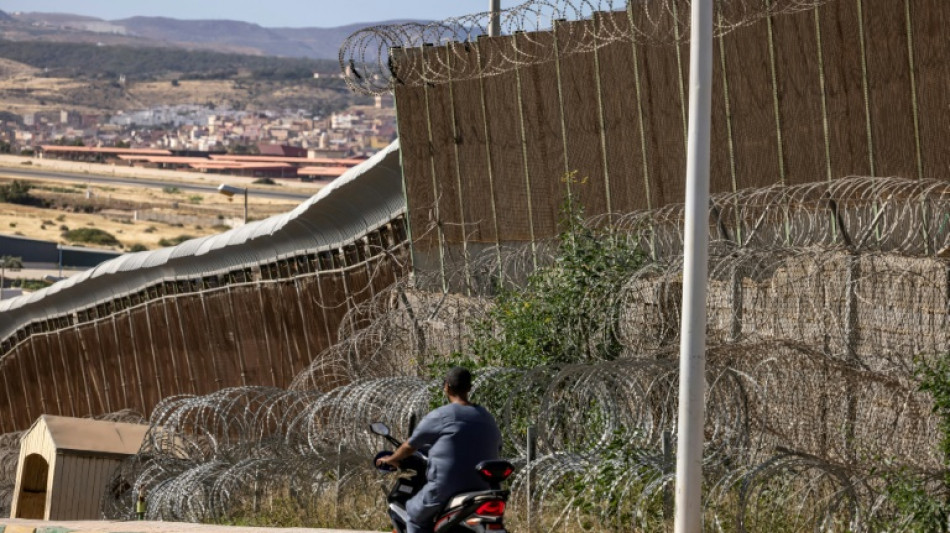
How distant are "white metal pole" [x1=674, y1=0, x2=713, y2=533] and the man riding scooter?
52.3 inches

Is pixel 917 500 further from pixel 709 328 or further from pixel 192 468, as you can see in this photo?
pixel 192 468

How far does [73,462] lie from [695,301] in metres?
12.0

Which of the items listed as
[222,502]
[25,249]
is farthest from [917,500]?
[25,249]

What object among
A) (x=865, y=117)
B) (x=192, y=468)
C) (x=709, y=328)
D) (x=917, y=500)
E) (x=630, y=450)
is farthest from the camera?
(x=192, y=468)

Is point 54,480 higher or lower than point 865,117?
lower

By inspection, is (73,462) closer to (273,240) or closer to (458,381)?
(273,240)

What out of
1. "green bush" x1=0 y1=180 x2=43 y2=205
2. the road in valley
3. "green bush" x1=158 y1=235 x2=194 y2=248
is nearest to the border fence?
"green bush" x1=158 y1=235 x2=194 y2=248

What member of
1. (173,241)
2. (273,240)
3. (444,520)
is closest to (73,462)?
(273,240)

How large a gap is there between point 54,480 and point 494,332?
20.7 ft

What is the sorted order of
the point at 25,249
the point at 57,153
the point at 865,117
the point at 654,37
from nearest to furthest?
the point at 865,117, the point at 654,37, the point at 25,249, the point at 57,153

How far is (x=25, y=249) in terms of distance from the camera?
278 feet

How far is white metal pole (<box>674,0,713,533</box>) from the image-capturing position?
29.9 feet

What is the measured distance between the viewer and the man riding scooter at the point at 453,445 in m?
8.31

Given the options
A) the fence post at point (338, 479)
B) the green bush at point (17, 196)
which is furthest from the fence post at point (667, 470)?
the green bush at point (17, 196)
